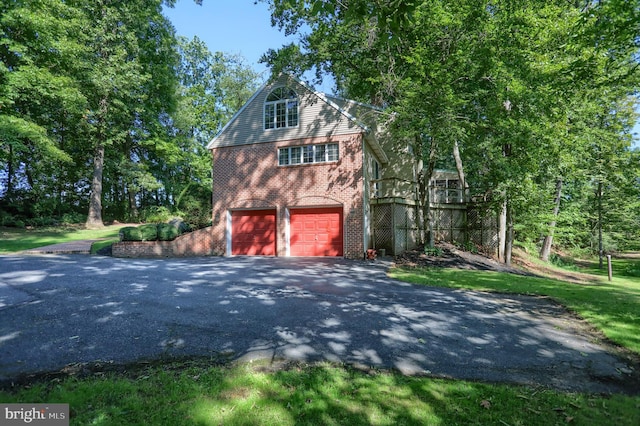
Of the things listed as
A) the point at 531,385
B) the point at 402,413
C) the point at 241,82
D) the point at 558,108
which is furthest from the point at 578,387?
the point at 241,82

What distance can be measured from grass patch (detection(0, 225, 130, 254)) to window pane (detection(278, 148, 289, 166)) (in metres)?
9.39

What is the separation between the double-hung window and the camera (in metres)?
14.4

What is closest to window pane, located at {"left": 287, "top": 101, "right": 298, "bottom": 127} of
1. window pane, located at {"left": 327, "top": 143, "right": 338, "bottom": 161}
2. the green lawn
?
window pane, located at {"left": 327, "top": 143, "right": 338, "bottom": 161}

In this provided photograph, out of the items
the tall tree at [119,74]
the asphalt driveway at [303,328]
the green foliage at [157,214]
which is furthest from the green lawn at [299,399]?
the tall tree at [119,74]

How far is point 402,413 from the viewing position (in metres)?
2.67

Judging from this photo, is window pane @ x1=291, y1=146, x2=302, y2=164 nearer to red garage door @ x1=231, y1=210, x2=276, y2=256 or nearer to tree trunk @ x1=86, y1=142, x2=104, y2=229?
red garage door @ x1=231, y1=210, x2=276, y2=256

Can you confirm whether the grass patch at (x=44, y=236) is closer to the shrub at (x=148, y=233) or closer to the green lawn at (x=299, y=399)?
the shrub at (x=148, y=233)

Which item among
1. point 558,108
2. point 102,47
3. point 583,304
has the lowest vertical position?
point 583,304

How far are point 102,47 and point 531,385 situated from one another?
29.0m

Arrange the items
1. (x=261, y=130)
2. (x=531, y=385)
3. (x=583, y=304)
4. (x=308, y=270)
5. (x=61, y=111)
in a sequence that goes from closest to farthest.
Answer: (x=531, y=385) → (x=583, y=304) → (x=308, y=270) → (x=261, y=130) → (x=61, y=111)

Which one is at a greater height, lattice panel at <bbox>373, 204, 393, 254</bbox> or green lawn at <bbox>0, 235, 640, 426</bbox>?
lattice panel at <bbox>373, 204, 393, 254</bbox>

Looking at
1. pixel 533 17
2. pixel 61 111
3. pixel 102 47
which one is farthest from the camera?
pixel 61 111

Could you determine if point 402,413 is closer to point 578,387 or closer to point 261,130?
point 578,387

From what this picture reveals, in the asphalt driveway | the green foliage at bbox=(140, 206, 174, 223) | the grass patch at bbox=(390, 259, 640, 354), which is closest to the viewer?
the asphalt driveway
